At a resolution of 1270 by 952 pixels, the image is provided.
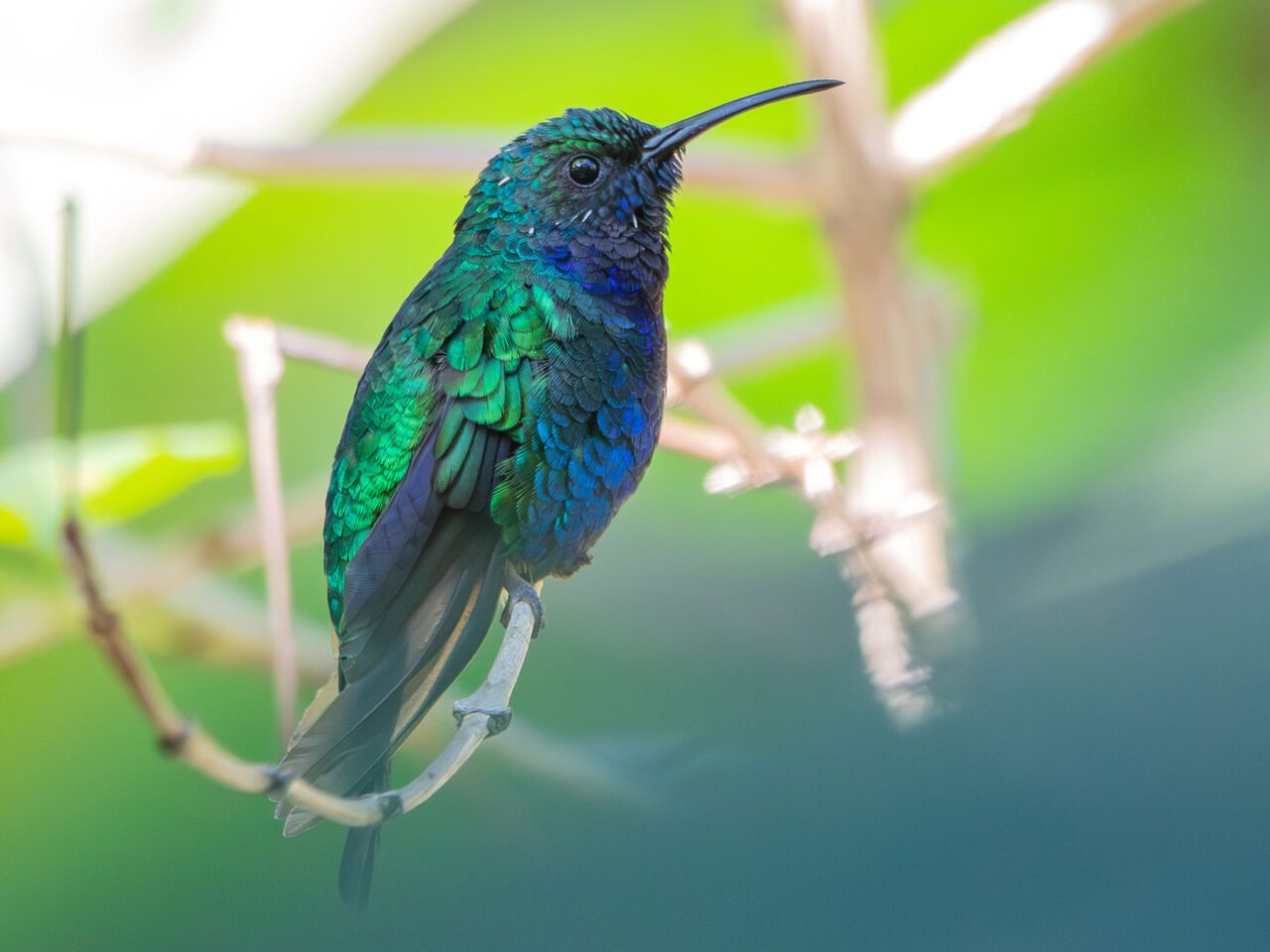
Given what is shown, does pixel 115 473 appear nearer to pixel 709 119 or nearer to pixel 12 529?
pixel 12 529

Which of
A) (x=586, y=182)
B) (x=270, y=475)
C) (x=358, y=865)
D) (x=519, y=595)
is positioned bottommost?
(x=358, y=865)

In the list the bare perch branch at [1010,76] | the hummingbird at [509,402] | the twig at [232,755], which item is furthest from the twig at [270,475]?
the bare perch branch at [1010,76]

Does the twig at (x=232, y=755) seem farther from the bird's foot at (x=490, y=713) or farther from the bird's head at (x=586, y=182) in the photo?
the bird's head at (x=586, y=182)

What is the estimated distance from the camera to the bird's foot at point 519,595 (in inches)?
44.8

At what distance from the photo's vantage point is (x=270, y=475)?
1.30 metres

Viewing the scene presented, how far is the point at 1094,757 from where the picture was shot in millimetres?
403

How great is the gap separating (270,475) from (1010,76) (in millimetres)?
1304

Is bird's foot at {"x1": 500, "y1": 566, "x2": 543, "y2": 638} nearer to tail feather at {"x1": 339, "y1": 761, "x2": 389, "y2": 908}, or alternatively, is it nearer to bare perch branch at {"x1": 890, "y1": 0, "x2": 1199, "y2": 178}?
tail feather at {"x1": 339, "y1": 761, "x2": 389, "y2": 908}

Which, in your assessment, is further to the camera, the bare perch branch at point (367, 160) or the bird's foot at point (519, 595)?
the bare perch branch at point (367, 160)

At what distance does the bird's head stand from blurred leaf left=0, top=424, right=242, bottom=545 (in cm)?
50

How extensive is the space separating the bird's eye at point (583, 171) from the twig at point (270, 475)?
0.40 m

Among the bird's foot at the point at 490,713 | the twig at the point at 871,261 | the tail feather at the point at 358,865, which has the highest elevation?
the twig at the point at 871,261

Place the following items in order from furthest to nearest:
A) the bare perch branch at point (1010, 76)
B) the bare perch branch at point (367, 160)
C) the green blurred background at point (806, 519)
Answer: the bare perch branch at point (1010, 76) → the bare perch branch at point (367, 160) → the green blurred background at point (806, 519)

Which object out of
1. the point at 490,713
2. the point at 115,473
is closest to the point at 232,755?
the point at 490,713
